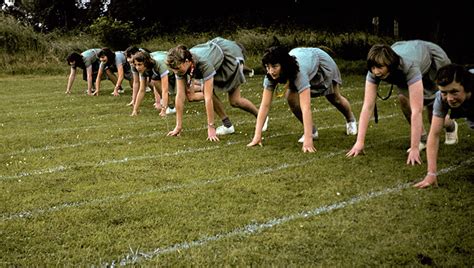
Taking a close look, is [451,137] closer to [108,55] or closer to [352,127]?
[352,127]

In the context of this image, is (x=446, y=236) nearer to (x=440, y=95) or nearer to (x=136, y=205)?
(x=440, y=95)

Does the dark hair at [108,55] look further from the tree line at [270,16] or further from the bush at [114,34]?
the bush at [114,34]

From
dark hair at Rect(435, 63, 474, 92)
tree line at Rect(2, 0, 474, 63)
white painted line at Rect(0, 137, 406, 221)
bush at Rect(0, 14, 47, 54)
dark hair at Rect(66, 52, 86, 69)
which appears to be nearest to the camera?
dark hair at Rect(435, 63, 474, 92)

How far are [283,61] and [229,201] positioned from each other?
95.1 inches

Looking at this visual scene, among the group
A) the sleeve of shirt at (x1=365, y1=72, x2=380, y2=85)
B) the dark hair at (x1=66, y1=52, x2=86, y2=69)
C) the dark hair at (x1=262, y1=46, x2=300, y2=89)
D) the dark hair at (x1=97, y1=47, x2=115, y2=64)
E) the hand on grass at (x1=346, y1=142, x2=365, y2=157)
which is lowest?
the hand on grass at (x1=346, y1=142, x2=365, y2=157)

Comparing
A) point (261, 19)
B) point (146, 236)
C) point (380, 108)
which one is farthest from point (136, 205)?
point (261, 19)

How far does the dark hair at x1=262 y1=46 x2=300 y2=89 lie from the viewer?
686cm

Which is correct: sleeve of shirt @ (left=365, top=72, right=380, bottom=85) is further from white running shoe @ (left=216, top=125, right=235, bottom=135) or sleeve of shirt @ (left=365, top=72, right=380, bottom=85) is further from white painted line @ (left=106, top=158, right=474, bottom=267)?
white running shoe @ (left=216, top=125, right=235, bottom=135)

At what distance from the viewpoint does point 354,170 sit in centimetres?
624

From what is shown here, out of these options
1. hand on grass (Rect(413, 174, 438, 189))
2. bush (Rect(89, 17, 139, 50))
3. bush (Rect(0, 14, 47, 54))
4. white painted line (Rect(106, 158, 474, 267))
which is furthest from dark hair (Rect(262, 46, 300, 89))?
bush (Rect(89, 17, 139, 50))

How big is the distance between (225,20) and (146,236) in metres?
30.6

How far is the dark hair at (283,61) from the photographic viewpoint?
22.5 feet

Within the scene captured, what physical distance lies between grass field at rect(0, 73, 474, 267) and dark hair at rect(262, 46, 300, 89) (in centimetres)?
103

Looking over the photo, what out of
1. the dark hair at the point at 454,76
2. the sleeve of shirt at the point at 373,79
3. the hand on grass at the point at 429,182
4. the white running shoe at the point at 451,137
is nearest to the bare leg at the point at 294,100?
the sleeve of shirt at the point at 373,79
